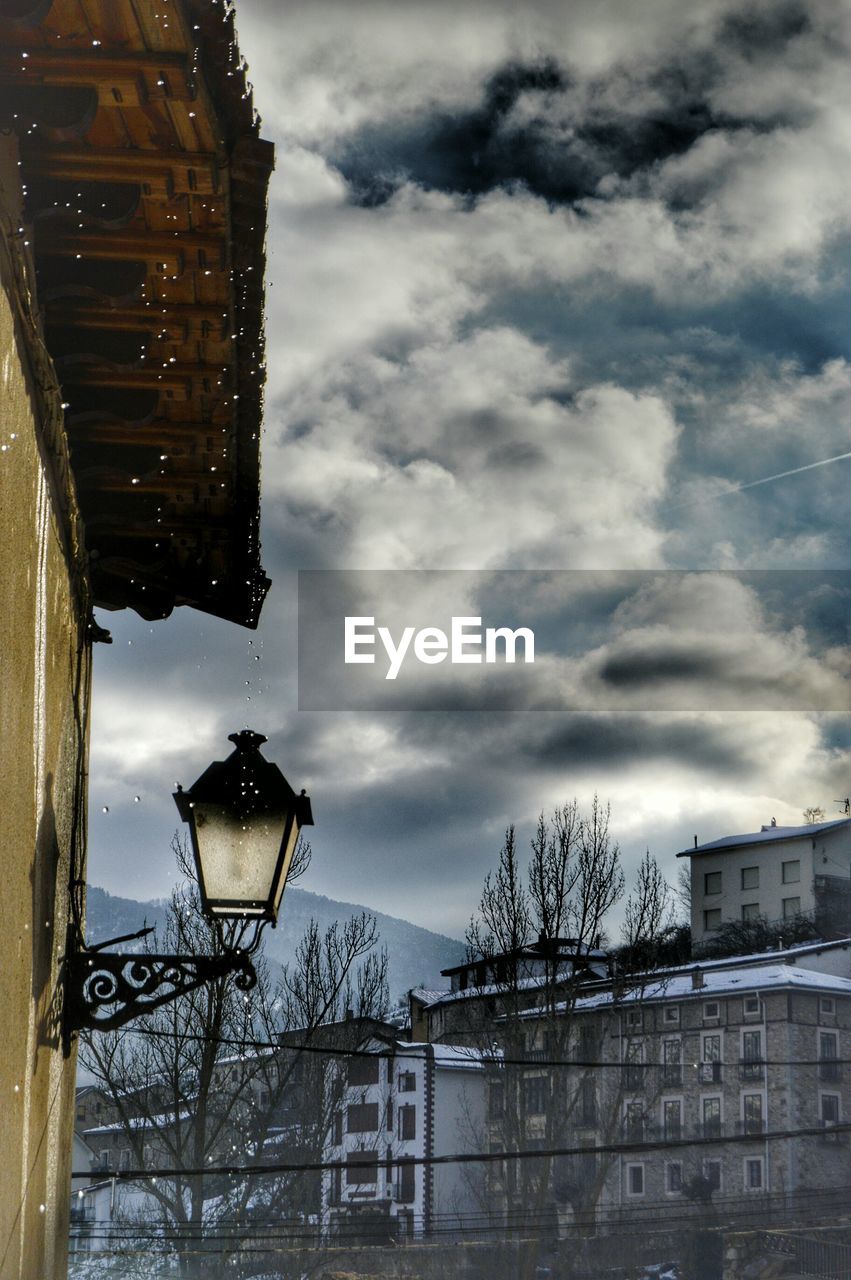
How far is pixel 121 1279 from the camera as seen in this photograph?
97.1ft

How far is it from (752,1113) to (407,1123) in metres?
12.3

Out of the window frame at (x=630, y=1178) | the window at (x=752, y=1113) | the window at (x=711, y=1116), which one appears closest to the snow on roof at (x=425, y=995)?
the window frame at (x=630, y=1178)

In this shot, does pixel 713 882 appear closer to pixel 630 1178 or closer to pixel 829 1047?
pixel 829 1047

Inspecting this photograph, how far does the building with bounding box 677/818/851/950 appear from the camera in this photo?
2322 inches

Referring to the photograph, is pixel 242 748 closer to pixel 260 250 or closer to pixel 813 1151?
pixel 260 250

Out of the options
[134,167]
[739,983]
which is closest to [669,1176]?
[739,983]

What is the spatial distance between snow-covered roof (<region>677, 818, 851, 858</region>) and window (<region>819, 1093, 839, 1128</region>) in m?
23.7

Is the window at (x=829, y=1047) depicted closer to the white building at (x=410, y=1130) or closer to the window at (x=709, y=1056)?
the window at (x=709, y=1056)

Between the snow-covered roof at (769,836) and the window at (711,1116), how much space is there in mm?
23840

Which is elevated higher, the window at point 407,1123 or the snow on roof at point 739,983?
the snow on roof at point 739,983

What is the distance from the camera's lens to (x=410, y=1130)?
44344 millimetres

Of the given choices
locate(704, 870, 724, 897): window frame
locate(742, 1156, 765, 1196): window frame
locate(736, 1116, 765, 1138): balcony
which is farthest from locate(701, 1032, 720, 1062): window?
locate(704, 870, 724, 897): window frame

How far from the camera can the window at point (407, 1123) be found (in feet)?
145

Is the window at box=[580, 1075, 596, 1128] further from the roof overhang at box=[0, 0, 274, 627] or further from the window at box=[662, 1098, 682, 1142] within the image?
the roof overhang at box=[0, 0, 274, 627]
